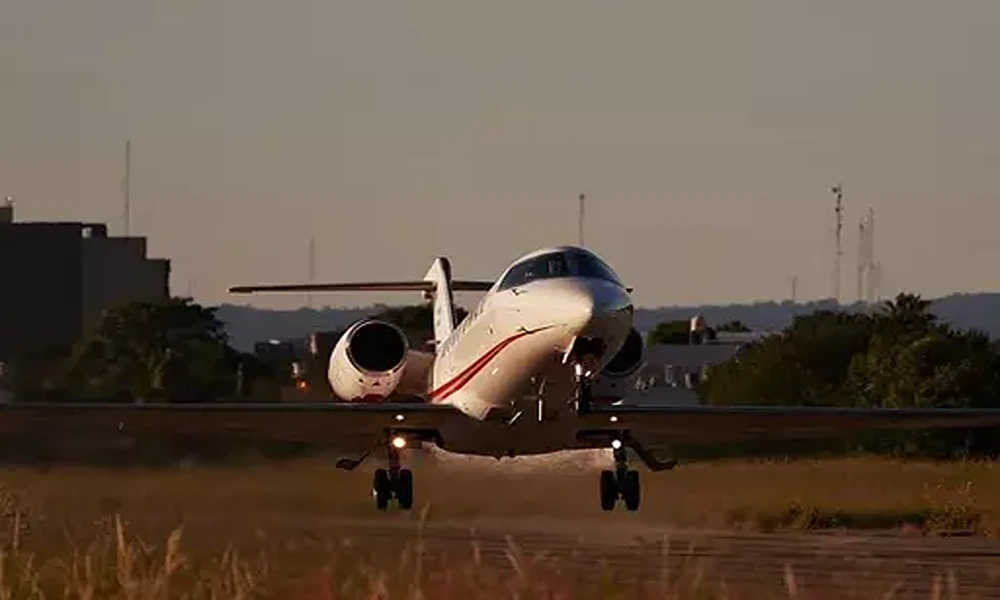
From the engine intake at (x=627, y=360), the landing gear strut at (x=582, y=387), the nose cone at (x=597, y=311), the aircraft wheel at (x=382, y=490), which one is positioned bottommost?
the aircraft wheel at (x=382, y=490)

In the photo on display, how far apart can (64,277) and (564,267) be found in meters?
60.3

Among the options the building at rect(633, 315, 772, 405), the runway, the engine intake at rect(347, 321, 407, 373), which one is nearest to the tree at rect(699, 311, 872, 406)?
the building at rect(633, 315, 772, 405)

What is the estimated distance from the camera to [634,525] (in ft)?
94.9

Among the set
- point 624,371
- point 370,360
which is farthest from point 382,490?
point 624,371

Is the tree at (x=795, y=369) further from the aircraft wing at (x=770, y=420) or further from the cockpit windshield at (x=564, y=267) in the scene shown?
the cockpit windshield at (x=564, y=267)

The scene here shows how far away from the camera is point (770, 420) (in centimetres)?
3206

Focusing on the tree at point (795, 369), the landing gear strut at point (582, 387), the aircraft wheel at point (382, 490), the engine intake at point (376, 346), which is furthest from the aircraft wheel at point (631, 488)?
the tree at point (795, 369)

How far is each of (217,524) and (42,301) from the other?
2514 inches

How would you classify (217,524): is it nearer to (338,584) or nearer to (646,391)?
(338,584)

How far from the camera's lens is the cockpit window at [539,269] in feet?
88.3

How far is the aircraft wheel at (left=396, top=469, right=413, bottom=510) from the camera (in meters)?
31.0

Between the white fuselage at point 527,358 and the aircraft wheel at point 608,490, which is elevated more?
the white fuselage at point 527,358

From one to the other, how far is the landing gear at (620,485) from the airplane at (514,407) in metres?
0.02

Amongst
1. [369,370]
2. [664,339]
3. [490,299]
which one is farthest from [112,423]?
[664,339]
